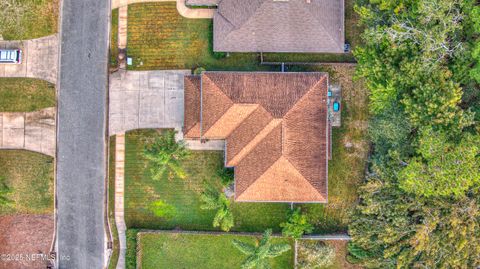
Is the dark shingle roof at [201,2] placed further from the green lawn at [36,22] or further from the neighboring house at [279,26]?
the green lawn at [36,22]

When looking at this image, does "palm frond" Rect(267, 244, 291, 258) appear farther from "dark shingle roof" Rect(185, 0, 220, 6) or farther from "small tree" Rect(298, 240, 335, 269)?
"dark shingle roof" Rect(185, 0, 220, 6)

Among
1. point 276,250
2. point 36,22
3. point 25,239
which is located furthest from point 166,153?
point 36,22

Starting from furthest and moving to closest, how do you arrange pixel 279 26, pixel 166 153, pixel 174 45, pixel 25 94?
pixel 25 94 → pixel 174 45 → pixel 279 26 → pixel 166 153

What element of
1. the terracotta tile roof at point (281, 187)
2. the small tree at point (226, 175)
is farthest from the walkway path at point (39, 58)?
the terracotta tile roof at point (281, 187)

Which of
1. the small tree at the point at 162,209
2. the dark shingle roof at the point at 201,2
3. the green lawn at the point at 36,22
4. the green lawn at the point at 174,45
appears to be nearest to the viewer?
the dark shingle roof at the point at 201,2

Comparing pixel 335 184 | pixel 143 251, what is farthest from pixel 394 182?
pixel 143 251

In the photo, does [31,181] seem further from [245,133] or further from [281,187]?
[281,187]
